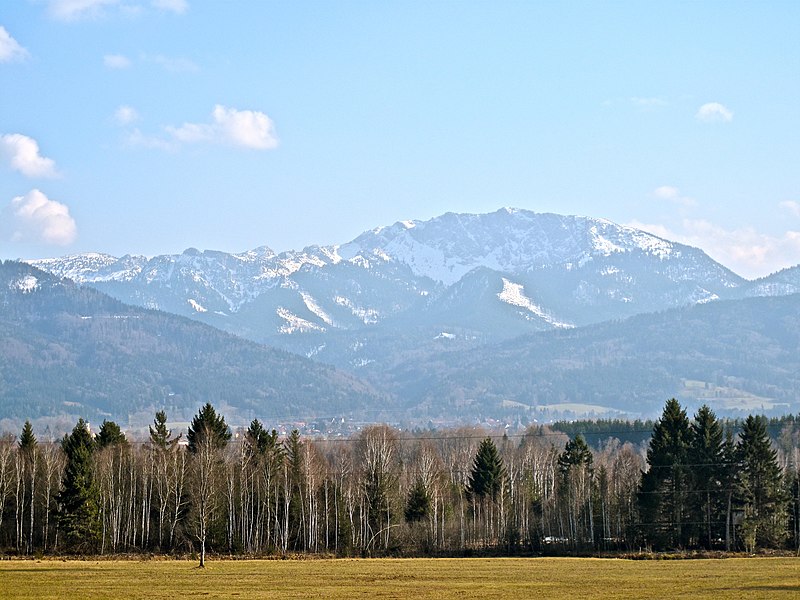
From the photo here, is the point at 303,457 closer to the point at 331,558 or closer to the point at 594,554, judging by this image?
the point at 331,558

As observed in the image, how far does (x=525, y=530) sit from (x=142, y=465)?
37.1 m

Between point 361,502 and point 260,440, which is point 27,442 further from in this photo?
point 361,502

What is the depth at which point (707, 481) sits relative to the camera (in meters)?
112

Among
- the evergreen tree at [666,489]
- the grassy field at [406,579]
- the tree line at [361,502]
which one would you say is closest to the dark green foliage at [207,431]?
the tree line at [361,502]

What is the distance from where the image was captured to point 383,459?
128750 mm

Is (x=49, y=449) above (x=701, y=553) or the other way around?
above

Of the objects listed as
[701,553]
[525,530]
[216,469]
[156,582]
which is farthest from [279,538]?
[156,582]

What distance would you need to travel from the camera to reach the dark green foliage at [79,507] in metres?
105

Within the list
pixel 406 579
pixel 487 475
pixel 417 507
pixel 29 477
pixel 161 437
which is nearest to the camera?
pixel 406 579

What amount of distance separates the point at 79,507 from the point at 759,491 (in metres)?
58.0

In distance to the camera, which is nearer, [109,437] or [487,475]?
[109,437]

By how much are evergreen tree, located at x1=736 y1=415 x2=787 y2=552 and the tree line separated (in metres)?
0.10

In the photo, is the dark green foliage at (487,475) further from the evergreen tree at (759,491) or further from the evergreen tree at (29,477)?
the evergreen tree at (29,477)

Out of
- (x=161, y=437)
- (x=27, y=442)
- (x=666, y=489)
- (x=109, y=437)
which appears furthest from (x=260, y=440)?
(x=666, y=489)
